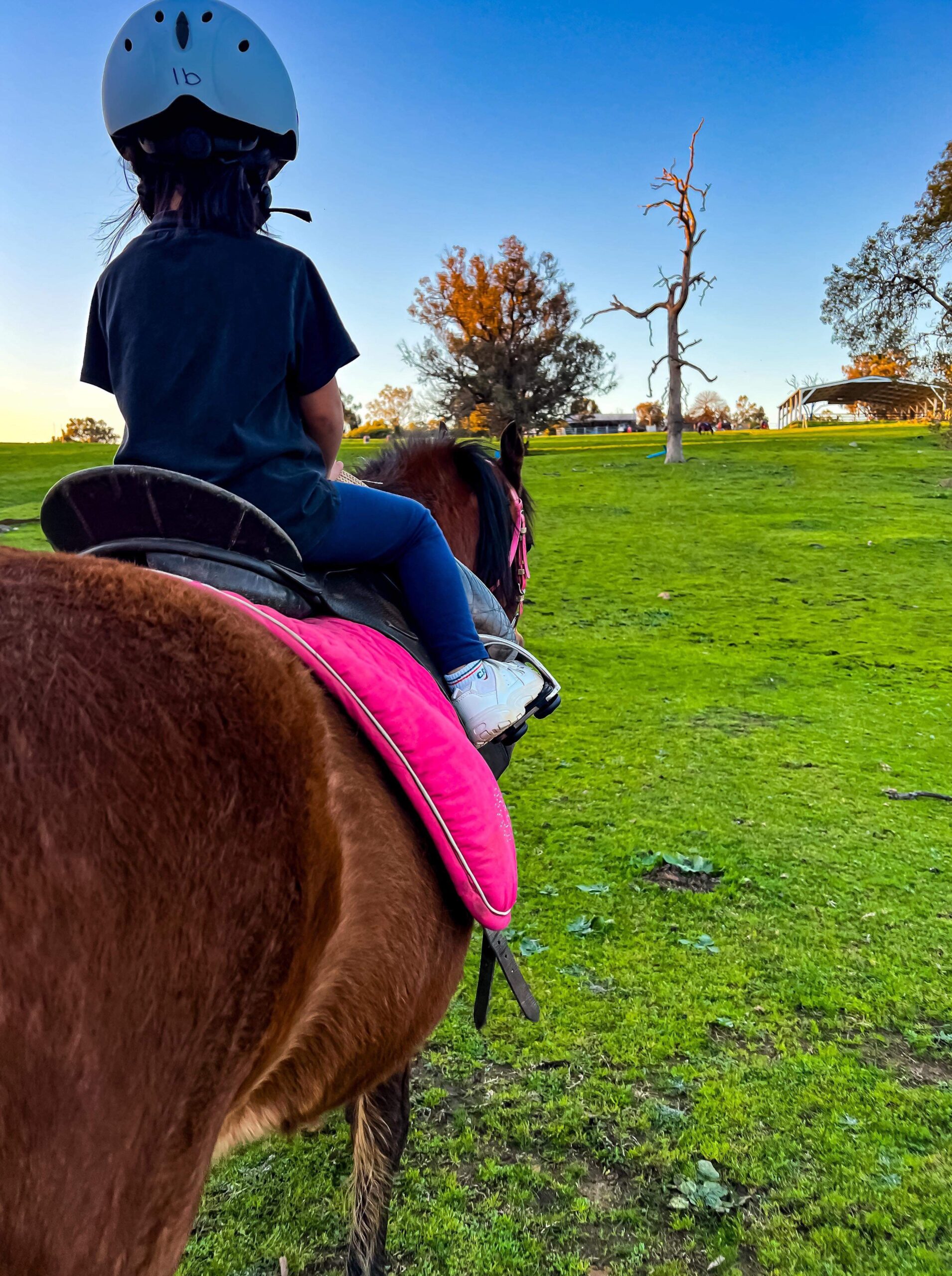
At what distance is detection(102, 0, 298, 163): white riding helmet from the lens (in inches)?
59.1

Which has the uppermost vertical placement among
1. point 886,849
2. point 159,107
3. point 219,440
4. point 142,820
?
point 159,107

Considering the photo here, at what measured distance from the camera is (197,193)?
1.58m

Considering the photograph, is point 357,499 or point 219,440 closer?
point 219,440

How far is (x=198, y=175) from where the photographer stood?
1.59 meters

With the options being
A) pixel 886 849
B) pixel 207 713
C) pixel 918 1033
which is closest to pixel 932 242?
pixel 886 849

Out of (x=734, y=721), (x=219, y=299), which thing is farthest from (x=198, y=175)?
(x=734, y=721)

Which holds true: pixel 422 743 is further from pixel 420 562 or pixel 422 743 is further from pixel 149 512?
pixel 149 512

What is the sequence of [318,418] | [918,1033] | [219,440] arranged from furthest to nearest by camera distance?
1. [918,1033]
2. [318,418]
3. [219,440]

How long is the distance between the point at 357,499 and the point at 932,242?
2483cm

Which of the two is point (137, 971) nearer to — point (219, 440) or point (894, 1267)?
point (219, 440)

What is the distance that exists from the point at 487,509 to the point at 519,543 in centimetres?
26

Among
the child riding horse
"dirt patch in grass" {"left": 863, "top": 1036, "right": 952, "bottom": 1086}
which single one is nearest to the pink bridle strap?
the child riding horse

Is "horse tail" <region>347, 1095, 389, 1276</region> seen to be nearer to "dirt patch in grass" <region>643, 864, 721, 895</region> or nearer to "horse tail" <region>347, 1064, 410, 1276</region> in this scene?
"horse tail" <region>347, 1064, 410, 1276</region>

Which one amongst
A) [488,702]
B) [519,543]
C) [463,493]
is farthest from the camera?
[519,543]
